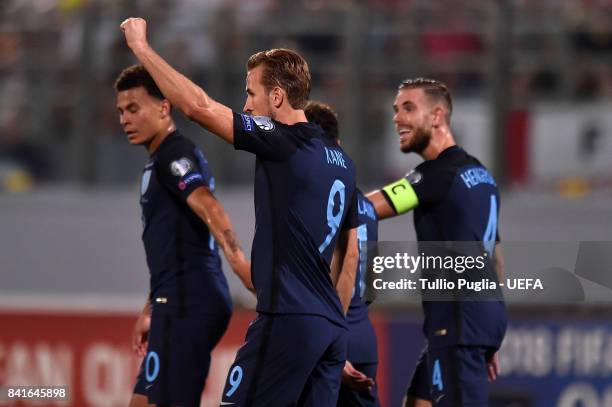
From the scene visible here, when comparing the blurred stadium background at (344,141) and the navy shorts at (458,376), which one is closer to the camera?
the navy shorts at (458,376)

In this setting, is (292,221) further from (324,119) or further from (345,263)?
(324,119)

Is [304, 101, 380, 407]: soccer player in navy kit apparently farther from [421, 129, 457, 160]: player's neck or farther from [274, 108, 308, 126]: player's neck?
[274, 108, 308, 126]: player's neck

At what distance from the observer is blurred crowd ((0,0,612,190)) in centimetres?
905

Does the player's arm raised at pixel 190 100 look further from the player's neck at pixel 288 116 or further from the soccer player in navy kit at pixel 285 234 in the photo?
the player's neck at pixel 288 116

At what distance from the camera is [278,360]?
457 centimetres

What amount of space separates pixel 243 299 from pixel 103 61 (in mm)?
2341

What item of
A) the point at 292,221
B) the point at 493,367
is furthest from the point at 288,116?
the point at 493,367

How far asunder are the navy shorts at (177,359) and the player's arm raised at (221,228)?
0.56 m

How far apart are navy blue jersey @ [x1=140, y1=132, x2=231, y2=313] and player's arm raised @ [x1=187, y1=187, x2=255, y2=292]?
0.16 m

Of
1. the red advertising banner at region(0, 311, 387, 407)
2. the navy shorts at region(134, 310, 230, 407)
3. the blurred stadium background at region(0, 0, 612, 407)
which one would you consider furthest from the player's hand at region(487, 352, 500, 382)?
the red advertising banner at region(0, 311, 387, 407)

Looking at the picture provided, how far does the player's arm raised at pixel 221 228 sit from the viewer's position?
17.7 ft

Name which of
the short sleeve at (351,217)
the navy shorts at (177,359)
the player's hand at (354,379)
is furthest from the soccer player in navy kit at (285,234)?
the navy shorts at (177,359)

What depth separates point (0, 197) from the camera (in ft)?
33.7

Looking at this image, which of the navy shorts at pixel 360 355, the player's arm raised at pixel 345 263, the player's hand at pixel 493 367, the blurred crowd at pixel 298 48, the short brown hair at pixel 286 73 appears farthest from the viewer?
the blurred crowd at pixel 298 48
